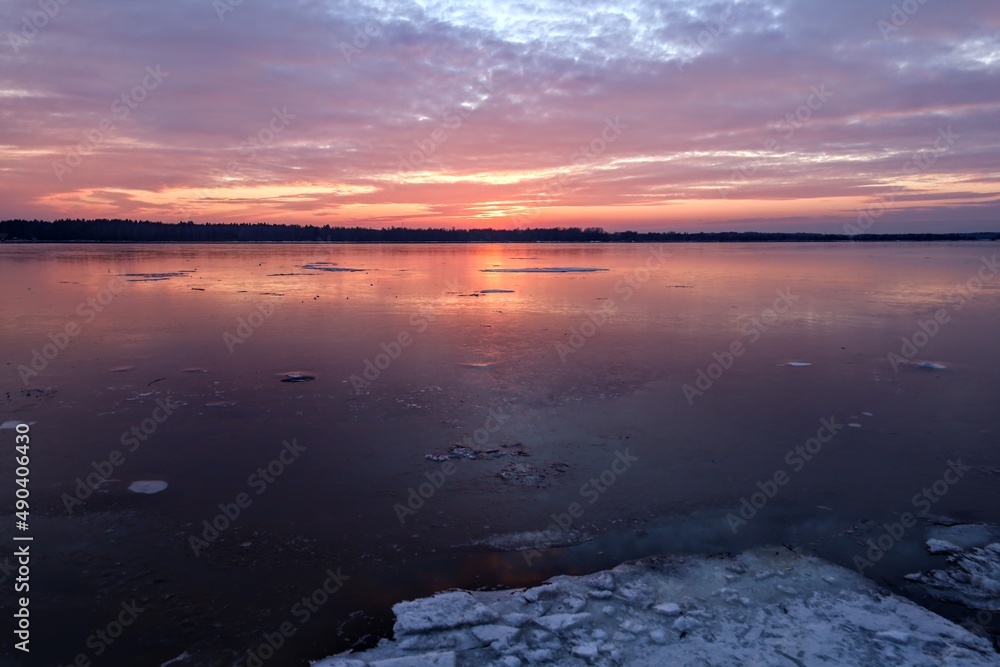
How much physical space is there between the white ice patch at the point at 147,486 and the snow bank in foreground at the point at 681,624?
2741 mm

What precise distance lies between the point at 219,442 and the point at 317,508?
1.94 m

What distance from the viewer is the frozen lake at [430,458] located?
152 inches

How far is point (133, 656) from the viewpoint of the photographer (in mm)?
3205

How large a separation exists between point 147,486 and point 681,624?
14.5 feet

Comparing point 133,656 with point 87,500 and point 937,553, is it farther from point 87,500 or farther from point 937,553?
point 937,553

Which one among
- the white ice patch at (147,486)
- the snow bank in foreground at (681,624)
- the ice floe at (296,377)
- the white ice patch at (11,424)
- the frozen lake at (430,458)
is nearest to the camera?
the snow bank in foreground at (681,624)

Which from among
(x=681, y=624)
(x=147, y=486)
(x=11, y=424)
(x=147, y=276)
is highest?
(x=147, y=276)

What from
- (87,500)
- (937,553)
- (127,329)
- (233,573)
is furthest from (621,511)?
(127,329)

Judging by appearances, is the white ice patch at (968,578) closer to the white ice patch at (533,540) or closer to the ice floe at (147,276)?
the white ice patch at (533,540)

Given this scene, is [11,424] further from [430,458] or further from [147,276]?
[147,276]

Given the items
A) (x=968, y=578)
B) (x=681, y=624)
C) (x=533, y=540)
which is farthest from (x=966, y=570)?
(x=533, y=540)

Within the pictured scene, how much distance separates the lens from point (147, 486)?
5.12 meters

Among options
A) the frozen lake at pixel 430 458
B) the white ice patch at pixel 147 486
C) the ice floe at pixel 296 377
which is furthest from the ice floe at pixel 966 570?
the ice floe at pixel 296 377

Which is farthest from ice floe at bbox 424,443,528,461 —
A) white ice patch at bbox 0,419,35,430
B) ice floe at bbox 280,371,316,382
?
white ice patch at bbox 0,419,35,430
